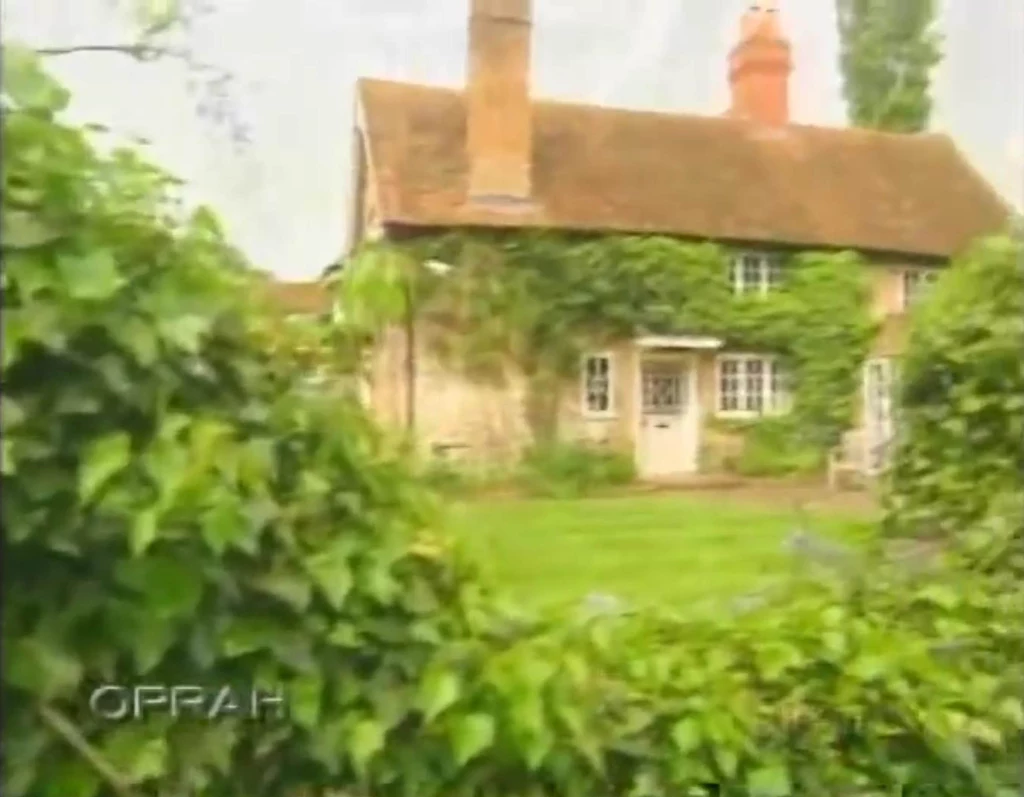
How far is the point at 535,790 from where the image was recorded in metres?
1.04

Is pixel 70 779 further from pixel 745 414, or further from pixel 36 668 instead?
pixel 745 414

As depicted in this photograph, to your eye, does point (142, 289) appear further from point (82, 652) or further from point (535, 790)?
point (535, 790)

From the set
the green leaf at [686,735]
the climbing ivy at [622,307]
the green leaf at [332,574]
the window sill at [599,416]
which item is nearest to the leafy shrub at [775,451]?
the climbing ivy at [622,307]

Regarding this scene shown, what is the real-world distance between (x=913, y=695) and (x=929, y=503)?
6.8 inches

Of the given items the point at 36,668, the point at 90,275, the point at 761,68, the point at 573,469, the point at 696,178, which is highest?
the point at 761,68

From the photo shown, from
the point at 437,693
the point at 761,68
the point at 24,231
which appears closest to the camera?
the point at 24,231

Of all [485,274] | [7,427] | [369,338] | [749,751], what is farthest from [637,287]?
[7,427]

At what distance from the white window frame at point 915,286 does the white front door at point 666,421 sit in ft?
0.66

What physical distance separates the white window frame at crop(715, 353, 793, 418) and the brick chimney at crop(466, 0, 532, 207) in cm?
23

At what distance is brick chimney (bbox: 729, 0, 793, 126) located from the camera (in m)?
1.17

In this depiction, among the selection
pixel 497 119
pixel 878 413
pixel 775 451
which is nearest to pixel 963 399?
pixel 878 413

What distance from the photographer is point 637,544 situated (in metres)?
1.09

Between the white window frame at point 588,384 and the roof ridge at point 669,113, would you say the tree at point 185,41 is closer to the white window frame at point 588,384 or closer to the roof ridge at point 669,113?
the roof ridge at point 669,113

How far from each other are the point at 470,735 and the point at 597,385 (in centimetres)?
32
